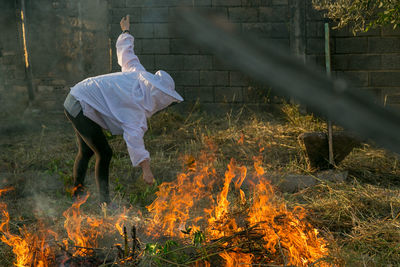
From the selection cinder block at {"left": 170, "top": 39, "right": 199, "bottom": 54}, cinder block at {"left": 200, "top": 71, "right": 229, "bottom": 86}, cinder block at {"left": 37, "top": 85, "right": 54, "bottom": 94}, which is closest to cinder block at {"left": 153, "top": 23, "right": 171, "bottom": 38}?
cinder block at {"left": 170, "top": 39, "right": 199, "bottom": 54}

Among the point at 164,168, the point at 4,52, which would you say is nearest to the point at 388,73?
the point at 164,168

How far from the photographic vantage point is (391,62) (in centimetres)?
739

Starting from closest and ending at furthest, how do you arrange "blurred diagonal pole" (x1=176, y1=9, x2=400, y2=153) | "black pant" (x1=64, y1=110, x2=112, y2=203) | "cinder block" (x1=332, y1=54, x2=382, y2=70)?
1. "blurred diagonal pole" (x1=176, y1=9, x2=400, y2=153)
2. "black pant" (x1=64, y1=110, x2=112, y2=203)
3. "cinder block" (x1=332, y1=54, x2=382, y2=70)

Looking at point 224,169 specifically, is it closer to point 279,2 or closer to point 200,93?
point 200,93

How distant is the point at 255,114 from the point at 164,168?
2.73 m

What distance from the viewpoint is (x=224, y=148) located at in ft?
21.1

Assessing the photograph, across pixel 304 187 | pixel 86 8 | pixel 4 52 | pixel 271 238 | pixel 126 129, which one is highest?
pixel 86 8

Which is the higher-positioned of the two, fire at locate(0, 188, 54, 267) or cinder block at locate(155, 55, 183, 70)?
cinder block at locate(155, 55, 183, 70)

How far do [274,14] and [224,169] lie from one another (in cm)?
341

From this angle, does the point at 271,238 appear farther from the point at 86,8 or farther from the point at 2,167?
the point at 86,8

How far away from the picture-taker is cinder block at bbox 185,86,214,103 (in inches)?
320

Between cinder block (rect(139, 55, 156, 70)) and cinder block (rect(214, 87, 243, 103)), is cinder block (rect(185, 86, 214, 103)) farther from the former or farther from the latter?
cinder block (rect(139, 55, 156, 70))

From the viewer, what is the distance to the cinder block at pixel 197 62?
807 centimetres

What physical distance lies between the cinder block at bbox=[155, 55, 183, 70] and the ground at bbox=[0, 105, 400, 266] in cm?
79
